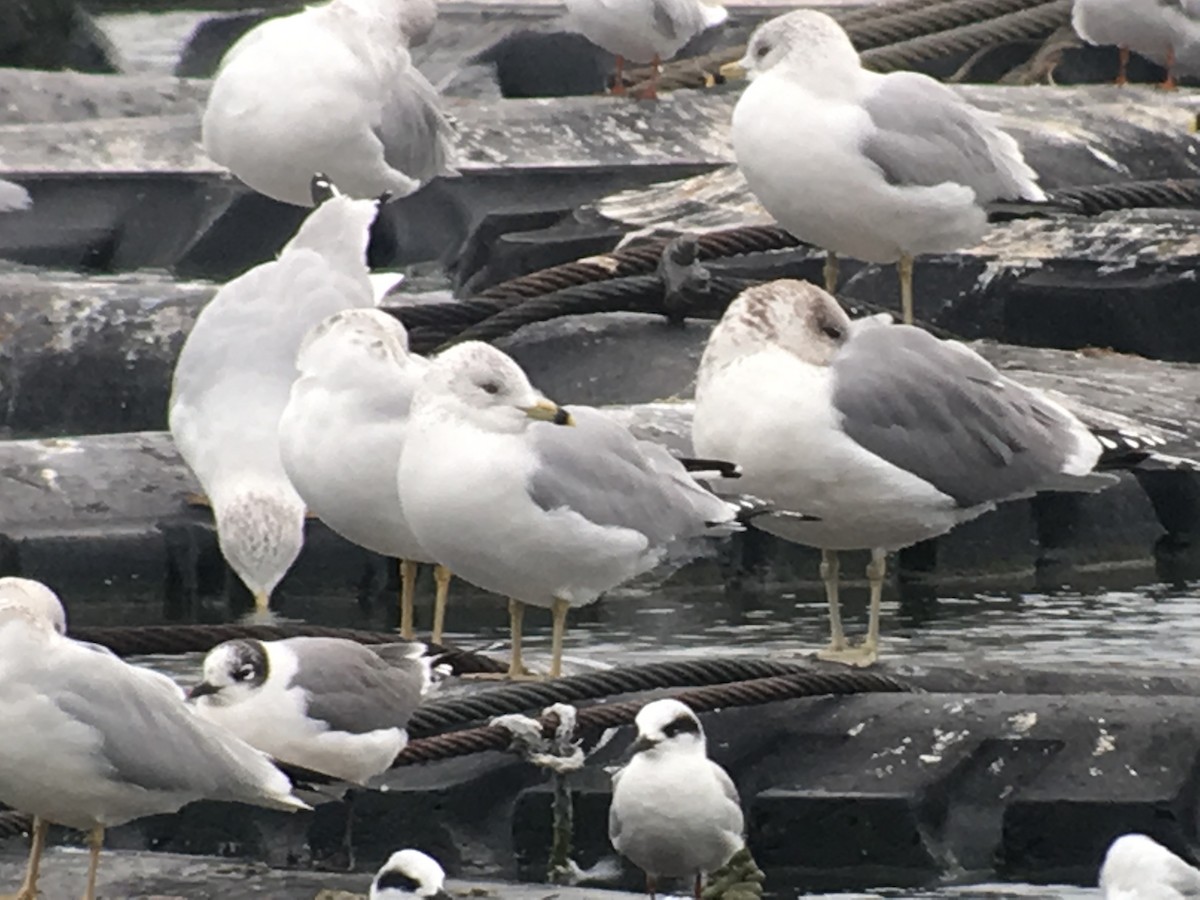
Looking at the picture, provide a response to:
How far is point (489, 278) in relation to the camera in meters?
10.8

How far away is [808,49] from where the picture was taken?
823 cm

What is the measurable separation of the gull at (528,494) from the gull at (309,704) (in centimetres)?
42

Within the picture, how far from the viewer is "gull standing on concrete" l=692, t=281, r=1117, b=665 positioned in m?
6.48

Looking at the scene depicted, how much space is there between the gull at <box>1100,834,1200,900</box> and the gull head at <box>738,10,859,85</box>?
4.00 m

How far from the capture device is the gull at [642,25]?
1234cm

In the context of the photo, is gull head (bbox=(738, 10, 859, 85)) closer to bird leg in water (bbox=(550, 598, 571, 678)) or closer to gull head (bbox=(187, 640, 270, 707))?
bird leg in water (bbox=(550, 598, 571, 678))

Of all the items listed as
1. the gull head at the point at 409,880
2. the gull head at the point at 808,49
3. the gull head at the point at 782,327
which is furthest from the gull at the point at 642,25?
the gull head at the point at 409,880

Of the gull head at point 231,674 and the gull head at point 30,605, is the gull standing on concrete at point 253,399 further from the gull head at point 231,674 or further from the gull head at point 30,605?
the gull head at point 30,605

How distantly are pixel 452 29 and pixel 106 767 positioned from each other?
1083 centimetres

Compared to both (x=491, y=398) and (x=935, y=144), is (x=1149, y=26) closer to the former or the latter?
(x=935, y=144)

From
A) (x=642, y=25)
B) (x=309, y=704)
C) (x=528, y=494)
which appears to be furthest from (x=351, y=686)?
(x=642, y=25)

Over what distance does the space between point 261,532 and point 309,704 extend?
170cm

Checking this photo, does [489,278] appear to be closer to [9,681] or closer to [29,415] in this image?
[29,415]

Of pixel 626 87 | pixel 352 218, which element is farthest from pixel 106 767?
pixel 626 87
